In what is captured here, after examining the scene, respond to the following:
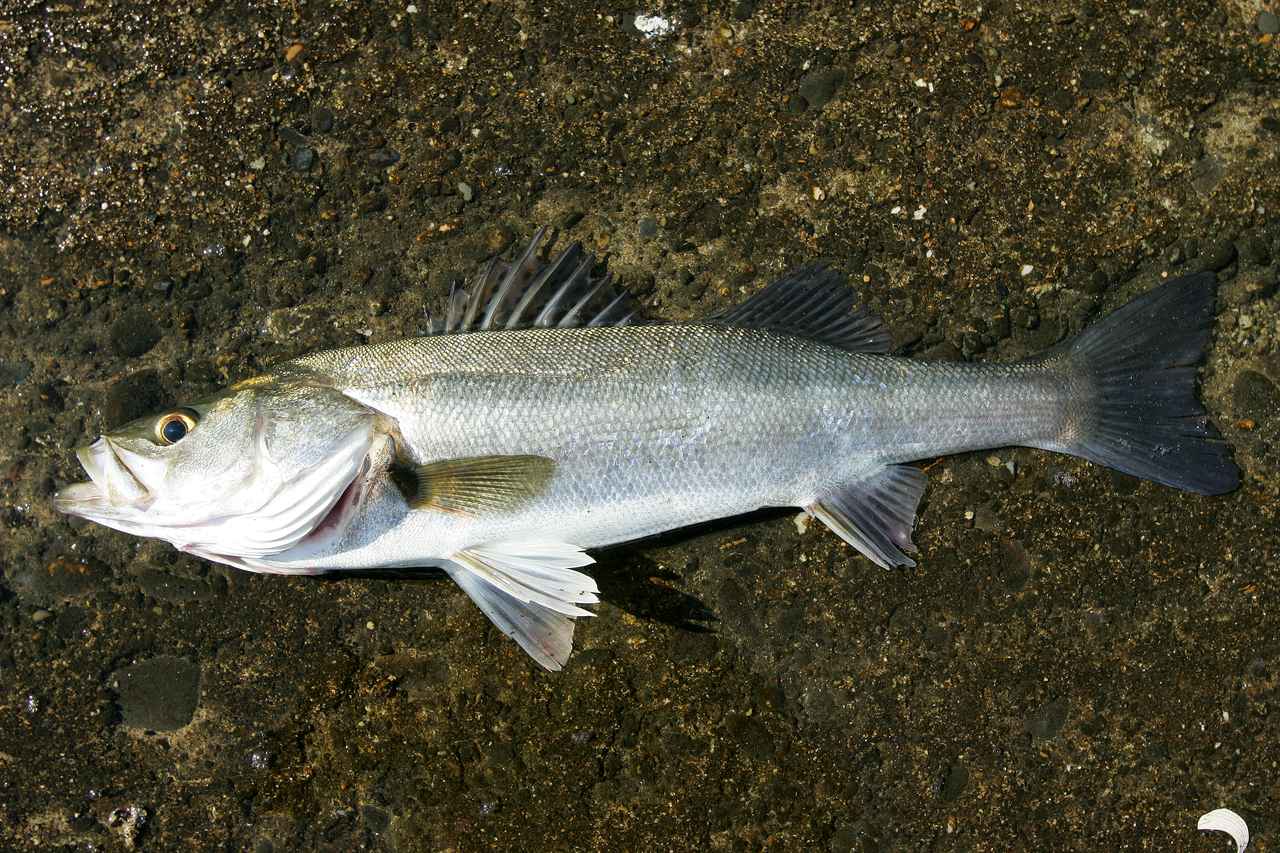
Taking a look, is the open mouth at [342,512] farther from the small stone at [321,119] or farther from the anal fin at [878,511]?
the anal fin at [878,511]

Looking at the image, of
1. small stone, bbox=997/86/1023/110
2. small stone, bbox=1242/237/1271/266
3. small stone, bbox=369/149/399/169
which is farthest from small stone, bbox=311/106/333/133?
small stone, bbox=1242/237/1271/266

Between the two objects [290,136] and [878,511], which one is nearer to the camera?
[878,511]

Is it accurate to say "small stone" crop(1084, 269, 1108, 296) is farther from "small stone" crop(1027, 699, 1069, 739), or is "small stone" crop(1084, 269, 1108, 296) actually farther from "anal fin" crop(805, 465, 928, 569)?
"small stone" crop(1027, 699, 1069, 739)

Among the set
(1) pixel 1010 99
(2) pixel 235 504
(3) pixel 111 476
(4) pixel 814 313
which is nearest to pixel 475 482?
(2) pixel 235 504

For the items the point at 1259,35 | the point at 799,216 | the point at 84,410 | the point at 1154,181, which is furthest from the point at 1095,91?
the point at 84,410

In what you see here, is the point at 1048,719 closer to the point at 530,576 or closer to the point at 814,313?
the point at 814,313

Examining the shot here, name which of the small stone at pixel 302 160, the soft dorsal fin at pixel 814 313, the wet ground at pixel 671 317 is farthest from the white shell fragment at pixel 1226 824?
the small stone at pixel 302 160
